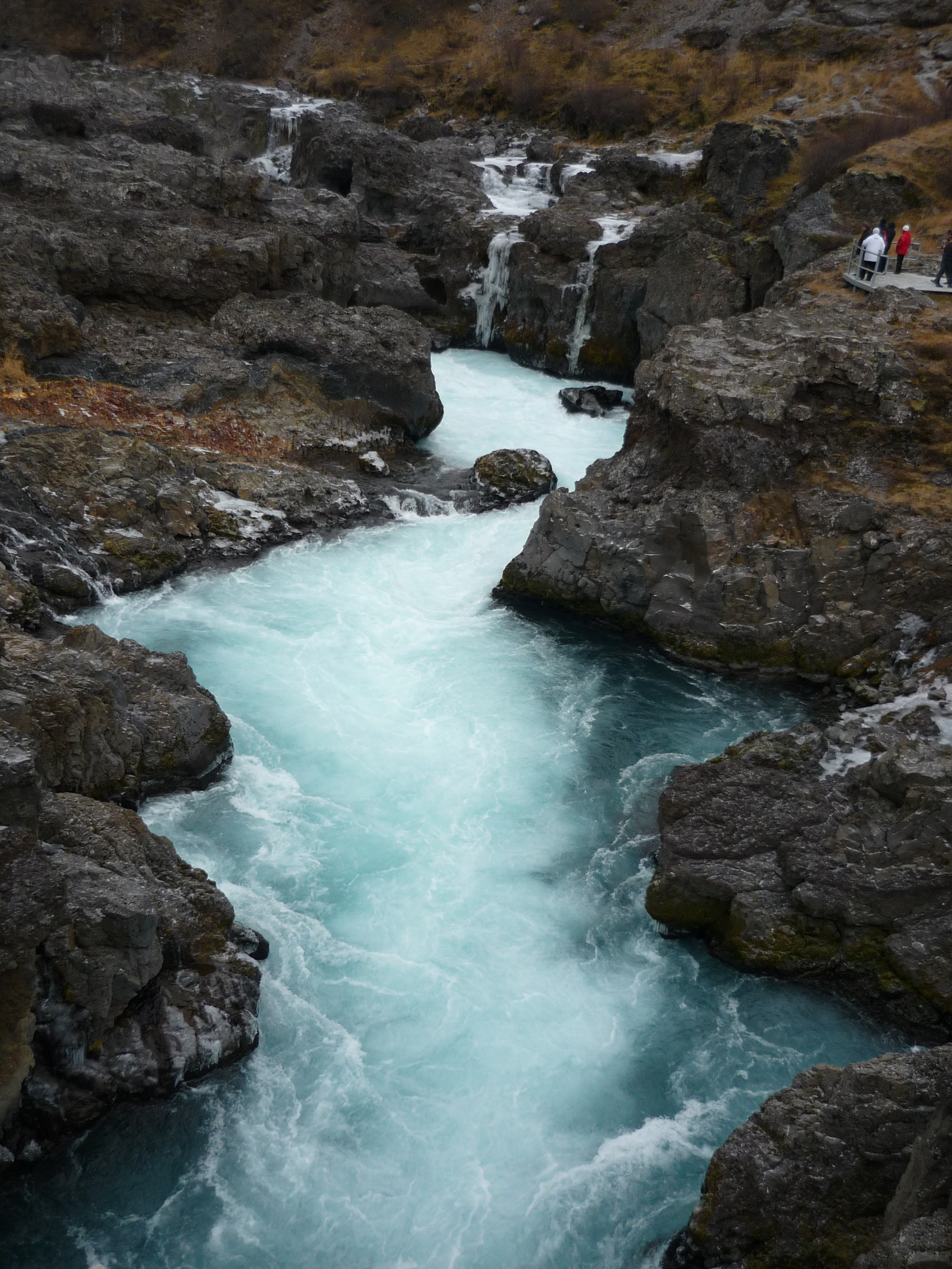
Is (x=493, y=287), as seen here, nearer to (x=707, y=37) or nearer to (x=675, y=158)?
(x=675, y=158)

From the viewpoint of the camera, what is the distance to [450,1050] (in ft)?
39.7

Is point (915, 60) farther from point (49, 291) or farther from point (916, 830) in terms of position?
point (916, 830)

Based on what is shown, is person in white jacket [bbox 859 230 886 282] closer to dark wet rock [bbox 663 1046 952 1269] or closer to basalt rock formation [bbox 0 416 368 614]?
basalt rock formation [bbox 0 416 368 614]

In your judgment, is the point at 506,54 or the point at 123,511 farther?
the point at 506,54

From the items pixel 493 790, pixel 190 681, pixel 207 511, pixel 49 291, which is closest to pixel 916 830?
pixel 493 790

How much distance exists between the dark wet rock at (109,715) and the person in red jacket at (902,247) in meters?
23.0

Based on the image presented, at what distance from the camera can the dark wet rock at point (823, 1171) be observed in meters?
8.60

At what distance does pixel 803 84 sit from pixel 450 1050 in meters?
49.9

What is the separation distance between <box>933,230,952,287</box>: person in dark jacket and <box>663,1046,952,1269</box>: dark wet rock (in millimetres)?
22527

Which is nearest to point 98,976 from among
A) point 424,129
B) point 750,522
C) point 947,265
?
point 750,522

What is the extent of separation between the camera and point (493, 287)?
39.4 meters

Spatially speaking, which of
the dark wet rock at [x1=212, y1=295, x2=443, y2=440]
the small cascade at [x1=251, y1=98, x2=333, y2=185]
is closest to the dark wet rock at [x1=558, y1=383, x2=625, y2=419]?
the dark wet rock at [x1=212, y1=295, x2=443, y2=440]

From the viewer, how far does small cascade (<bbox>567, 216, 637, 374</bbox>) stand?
3697 centimetres

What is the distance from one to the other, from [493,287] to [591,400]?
9.03m
